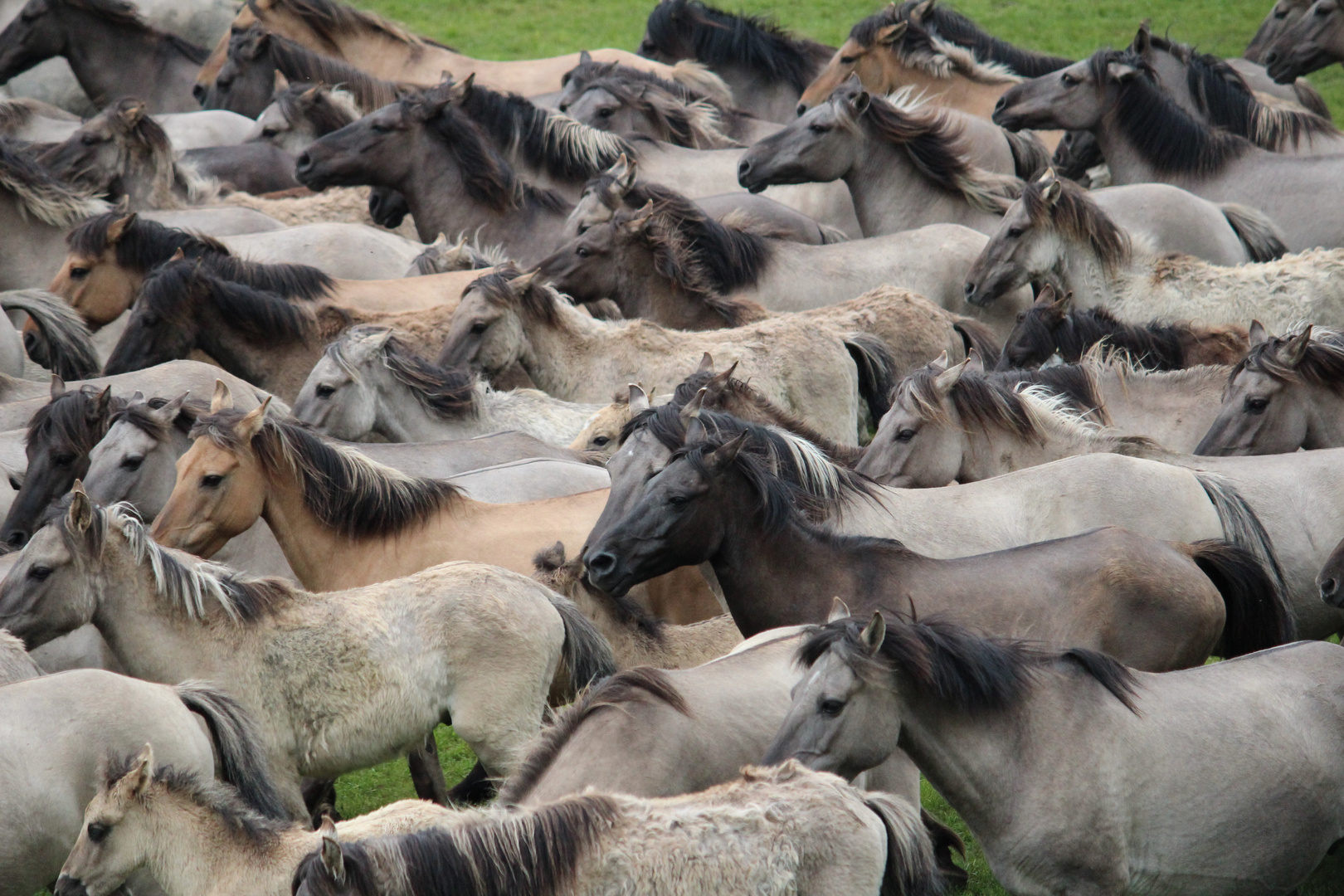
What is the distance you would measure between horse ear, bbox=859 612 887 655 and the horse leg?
90.0 inches

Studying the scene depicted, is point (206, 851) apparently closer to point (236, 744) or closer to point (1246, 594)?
point (236, 744)

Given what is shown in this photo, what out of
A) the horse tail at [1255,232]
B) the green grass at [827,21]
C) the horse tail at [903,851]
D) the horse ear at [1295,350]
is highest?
the horse tail at [903,851]

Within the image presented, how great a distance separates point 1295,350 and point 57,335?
6822 millimetres

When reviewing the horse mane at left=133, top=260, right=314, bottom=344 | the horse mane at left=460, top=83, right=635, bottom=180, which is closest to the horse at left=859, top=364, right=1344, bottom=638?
the horse mane at left=133, top=260, right=314, bottom=344

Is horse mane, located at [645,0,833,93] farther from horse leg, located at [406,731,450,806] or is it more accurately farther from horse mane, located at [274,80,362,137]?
horse leg, located at [406,731,450,806]

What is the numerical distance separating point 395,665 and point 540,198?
6268mm

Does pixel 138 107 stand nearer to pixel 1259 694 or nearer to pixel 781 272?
pixel 781 272

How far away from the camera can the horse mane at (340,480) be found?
235 inches

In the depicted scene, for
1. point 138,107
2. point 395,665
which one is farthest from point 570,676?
point 138,107

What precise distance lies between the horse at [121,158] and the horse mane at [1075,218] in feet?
20.8

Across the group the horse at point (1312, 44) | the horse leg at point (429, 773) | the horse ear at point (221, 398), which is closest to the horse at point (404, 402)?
the horse ear at point (221, 398)

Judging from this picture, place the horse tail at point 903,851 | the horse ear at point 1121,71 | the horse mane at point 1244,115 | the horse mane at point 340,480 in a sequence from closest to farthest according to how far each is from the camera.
Result: the horse tail at point 903,851 → the horse mane at point 340,480 → the horse ear at point 1121,71 → the horse mane at point 1244,115

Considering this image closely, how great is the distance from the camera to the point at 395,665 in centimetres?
512

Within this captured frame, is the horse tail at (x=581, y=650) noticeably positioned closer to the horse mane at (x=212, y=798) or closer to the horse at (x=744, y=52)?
the horse mane at (x=212, y=798)
